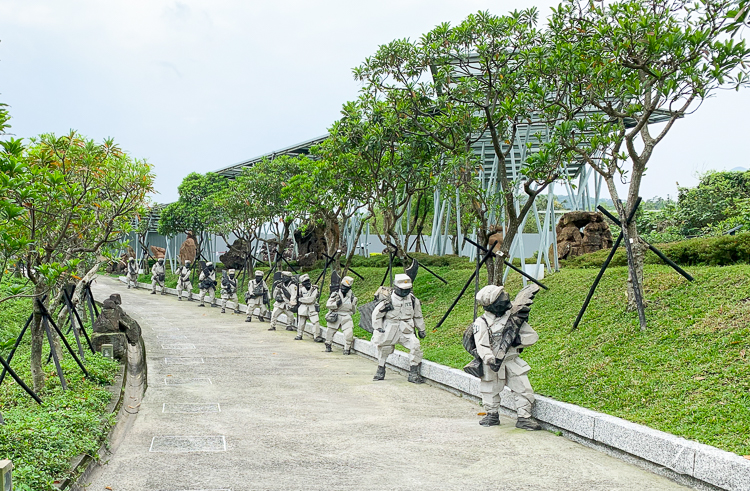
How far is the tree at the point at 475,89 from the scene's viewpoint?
11336 millimetres

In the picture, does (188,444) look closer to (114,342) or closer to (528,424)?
(528,424)

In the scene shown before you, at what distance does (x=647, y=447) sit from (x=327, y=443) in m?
3.05

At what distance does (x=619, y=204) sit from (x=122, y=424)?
746 centimetres

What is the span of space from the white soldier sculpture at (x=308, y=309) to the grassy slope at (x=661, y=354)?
4.78m

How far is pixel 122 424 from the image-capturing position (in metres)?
7.59

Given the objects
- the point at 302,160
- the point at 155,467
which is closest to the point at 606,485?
the point at 155,467

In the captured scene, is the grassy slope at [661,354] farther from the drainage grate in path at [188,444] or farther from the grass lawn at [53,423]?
the grass lawn at [53,423]

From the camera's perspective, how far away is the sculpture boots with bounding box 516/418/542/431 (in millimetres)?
7340

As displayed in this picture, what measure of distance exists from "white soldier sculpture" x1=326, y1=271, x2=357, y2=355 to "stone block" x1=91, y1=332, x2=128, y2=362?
502 centimetres

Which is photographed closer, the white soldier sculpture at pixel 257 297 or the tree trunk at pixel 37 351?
the tree trunk at pixel 37 351

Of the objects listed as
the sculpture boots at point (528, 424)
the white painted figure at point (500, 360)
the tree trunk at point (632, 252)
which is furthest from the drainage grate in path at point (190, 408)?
the tree trunk at point (632, 252)

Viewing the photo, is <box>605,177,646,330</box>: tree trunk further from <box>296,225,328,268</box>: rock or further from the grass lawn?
<box>296,225,328,268</box>: rock

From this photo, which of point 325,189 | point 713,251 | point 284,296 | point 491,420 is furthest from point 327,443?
point 284,296

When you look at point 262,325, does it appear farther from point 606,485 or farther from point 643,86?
point 606,485
